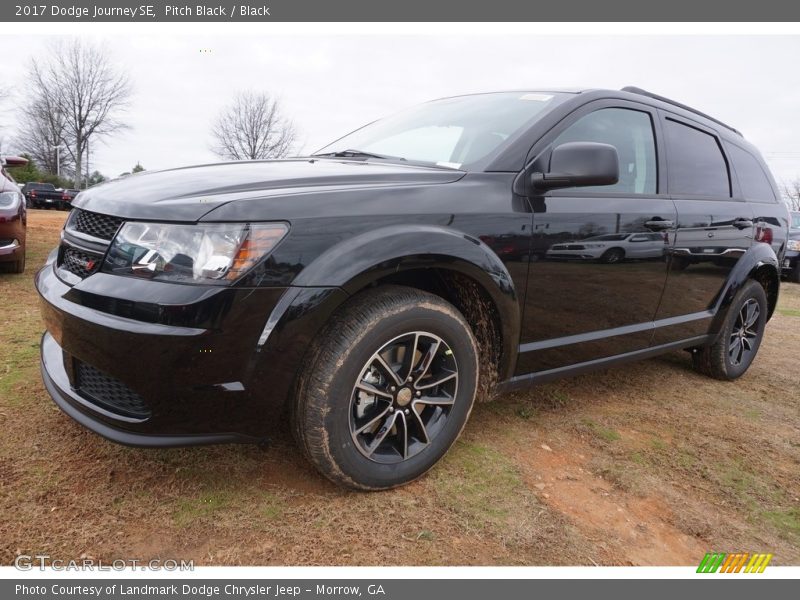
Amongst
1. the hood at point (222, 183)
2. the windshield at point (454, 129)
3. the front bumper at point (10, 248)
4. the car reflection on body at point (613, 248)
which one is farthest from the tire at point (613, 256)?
the front bumper at point (10, 248)

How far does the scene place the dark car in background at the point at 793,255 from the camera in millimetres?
12484

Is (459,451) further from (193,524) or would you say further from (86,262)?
(86,262)

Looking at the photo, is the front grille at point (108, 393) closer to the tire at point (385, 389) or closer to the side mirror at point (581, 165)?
the tire at point (385, 389)

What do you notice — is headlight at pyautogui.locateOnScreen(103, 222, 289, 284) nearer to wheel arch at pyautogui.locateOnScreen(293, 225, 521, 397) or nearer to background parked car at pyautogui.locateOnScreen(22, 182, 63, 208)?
wheel arch at pyautogui.locateOnScreen(293, 225, 521, 397)

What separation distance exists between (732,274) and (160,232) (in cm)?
349

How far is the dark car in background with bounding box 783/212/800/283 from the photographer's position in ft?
41.0

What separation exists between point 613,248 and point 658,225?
0.43 m

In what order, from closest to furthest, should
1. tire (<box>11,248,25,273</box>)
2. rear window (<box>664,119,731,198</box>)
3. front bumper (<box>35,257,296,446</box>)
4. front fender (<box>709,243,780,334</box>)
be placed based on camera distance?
front bumper (<box>35,257,296,446</box>), rear window (<box>664,119,731,198</box>), front fender (<box>709,243,780,334</box>), tire (<box>11,248,25,273</box>)

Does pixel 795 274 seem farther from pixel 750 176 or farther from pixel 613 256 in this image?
pixel 613 256

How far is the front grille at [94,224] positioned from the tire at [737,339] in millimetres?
3768

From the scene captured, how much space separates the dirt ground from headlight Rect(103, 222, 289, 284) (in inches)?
33.9

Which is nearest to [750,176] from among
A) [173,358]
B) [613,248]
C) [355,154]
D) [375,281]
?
[613,248]

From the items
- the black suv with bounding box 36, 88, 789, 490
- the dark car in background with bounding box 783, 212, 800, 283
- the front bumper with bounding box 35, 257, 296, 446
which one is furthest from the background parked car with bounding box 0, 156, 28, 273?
the dark car in background with bounding box 783, 212, 800, 283

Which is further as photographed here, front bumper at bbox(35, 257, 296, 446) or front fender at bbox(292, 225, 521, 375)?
front fender at bbox(292, 225, 521, 375)
